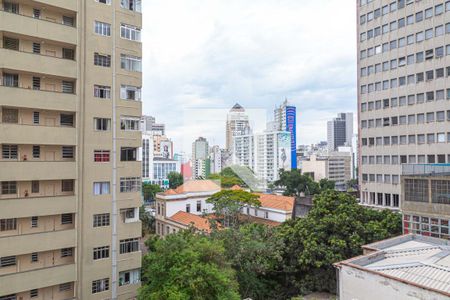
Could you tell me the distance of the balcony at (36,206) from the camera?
14.9 metres

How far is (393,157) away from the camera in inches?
1334

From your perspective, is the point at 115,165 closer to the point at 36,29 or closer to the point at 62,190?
the point at 62,190

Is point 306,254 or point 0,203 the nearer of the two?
point 0,203

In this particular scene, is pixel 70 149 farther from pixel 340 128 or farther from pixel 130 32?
pixel 340 128

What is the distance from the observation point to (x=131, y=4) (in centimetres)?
1848

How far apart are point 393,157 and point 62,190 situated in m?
Answer: 29.2

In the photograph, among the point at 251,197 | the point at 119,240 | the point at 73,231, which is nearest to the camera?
the point at 73,231

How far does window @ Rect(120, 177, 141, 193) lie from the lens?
17694mm

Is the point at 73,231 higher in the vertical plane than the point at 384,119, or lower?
lower

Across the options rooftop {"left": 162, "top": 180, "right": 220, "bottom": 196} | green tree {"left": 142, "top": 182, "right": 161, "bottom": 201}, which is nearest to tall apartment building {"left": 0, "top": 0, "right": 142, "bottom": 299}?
rooftop {"left": 162, "top": 180, "right": 220, "bottom": 196}

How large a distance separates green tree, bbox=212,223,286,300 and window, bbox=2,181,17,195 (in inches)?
386

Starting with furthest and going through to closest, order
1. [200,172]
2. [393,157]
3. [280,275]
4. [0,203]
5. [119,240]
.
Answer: [200,172], [393,157], [280,275], [119,240], [0,203]

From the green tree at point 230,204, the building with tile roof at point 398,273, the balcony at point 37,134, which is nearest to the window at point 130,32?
the balcony at point 37,134

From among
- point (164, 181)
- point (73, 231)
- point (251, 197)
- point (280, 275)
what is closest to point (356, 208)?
point (280, 275)
